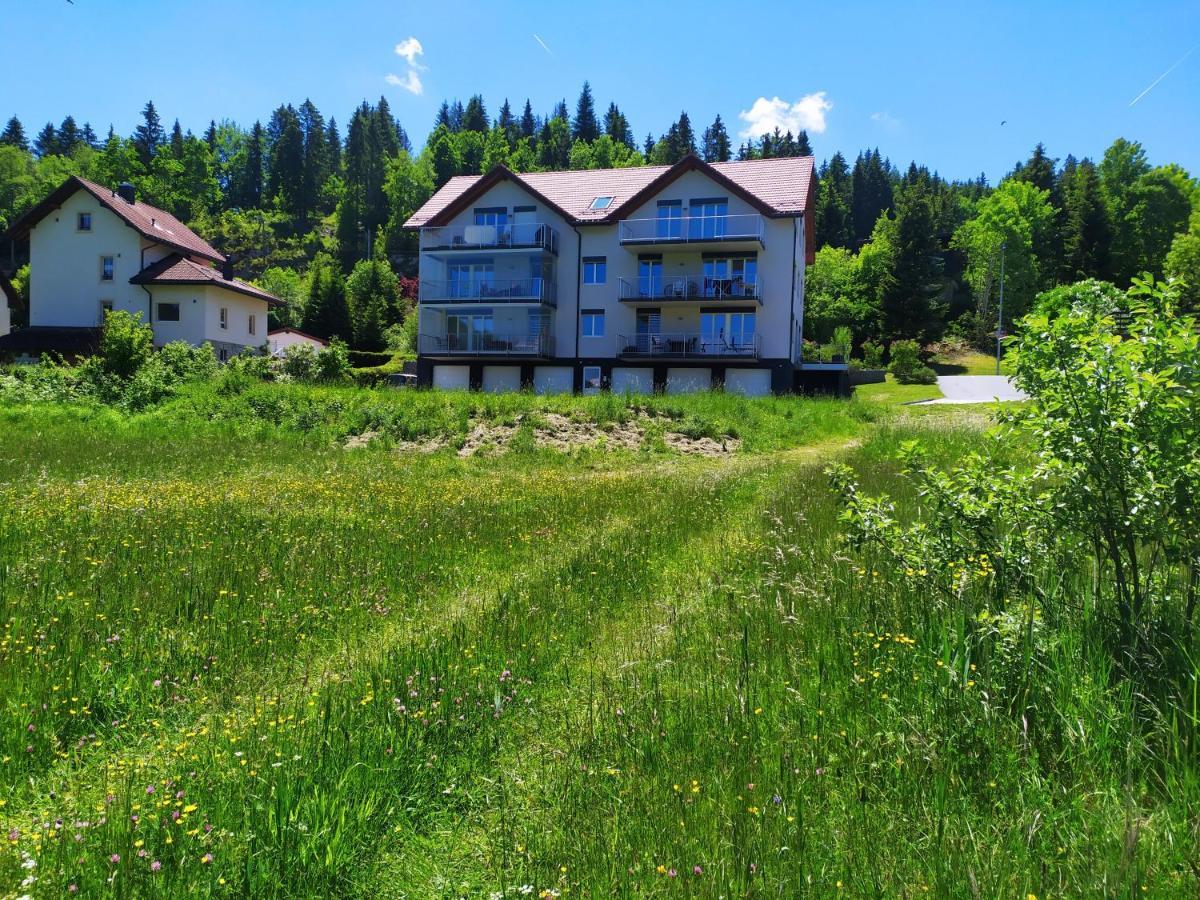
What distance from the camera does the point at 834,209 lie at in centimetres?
10475

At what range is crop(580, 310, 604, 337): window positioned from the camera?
1654 inches

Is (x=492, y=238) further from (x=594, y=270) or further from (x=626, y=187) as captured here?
(x=626, y=187)

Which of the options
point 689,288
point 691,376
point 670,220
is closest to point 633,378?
point 691,376

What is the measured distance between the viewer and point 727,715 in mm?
3994

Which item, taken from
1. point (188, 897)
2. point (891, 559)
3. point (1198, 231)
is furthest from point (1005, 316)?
point (188, 897)

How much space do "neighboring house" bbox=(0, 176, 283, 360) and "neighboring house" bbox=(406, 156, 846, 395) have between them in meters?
16.0

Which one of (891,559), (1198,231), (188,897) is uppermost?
(1198,231)

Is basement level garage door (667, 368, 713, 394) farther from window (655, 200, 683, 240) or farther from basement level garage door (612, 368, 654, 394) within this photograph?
window (655, 200, 683, 240)

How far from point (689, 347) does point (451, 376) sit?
48.6 ft

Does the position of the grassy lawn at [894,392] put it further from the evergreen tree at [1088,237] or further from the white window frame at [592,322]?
the evergreen tree at [1088,237]

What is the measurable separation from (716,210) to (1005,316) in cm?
4784

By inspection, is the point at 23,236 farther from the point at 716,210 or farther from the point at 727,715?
the point at 727,715

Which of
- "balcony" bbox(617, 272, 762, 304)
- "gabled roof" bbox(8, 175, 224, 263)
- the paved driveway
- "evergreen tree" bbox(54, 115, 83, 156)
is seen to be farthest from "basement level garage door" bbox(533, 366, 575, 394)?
"evergreen tree" bbox(54, 115, 83, 156)

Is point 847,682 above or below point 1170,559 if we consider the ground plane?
below
